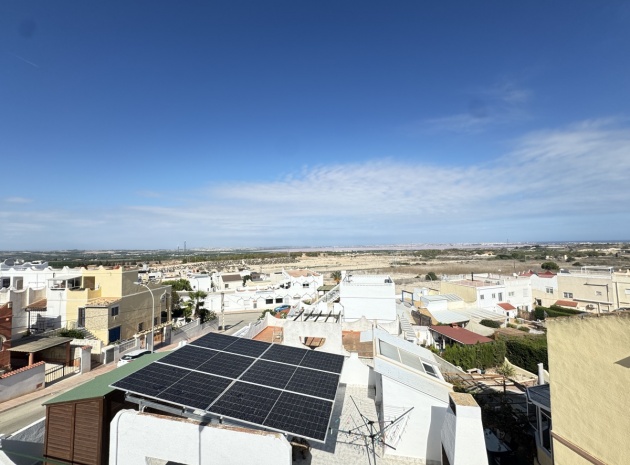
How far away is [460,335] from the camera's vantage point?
28.2 m

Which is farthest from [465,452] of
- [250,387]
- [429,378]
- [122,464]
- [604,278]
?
[604,278]

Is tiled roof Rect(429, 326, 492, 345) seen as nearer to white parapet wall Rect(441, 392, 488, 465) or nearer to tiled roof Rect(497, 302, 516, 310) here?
tiled roof Rect(497, 302, 516, 310)

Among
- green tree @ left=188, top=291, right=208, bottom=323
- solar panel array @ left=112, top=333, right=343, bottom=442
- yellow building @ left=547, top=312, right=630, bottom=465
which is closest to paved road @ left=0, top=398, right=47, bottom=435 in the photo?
solar panel array @ left=112, top=333, right=343, bottom=442

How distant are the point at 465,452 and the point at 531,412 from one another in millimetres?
6150

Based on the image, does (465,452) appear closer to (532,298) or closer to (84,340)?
(84,340)

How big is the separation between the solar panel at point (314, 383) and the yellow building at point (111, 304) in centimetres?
2302

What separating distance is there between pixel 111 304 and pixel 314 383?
25.8m

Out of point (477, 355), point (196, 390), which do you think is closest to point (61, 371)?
point (196, 390)

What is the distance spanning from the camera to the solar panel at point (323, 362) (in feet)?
33.2

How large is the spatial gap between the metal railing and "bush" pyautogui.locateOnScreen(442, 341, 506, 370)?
2586 centimetres

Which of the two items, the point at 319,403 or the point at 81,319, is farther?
the point at 81,319

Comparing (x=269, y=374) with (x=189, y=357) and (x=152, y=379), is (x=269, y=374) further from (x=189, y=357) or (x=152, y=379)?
(x=152, y=379)

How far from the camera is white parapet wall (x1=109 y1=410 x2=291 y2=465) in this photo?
Answer: 21.4ft

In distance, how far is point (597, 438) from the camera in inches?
252
